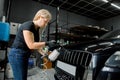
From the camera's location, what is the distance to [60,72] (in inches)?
85.3

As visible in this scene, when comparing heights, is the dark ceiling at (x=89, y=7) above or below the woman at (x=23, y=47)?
above

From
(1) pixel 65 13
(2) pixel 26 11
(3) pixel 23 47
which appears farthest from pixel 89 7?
(3) pixel 23 47

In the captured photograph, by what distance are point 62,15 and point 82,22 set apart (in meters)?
1.70

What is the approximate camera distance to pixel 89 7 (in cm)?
851

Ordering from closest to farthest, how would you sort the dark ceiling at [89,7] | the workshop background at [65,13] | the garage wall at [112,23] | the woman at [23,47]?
the woman at [23,47] → the workshop background at [65,13] → the dark ceiling at [89,7] → the garage wall at [112,23]

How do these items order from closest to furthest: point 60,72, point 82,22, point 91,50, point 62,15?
point 91,50 → point 60,72 → point 62,15 → point 82,22

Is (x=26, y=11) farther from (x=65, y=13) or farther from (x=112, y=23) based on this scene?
(x=112, y=23)

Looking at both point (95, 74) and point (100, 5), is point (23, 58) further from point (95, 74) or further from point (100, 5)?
point (100, 5)

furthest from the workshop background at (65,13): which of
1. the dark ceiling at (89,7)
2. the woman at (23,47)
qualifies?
the woman at (23,47)

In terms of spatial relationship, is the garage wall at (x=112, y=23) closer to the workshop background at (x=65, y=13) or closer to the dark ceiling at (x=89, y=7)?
the workshop background at (x=65, y=13)

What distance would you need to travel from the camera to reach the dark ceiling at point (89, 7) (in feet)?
25.4

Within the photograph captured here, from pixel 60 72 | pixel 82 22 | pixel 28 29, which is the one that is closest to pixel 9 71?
pixel 60 72

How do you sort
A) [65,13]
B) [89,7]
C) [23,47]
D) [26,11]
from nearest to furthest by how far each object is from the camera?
[23,47], [26,11], [89,7], [65,13]

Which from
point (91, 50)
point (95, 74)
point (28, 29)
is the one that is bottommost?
point (95, 74)
